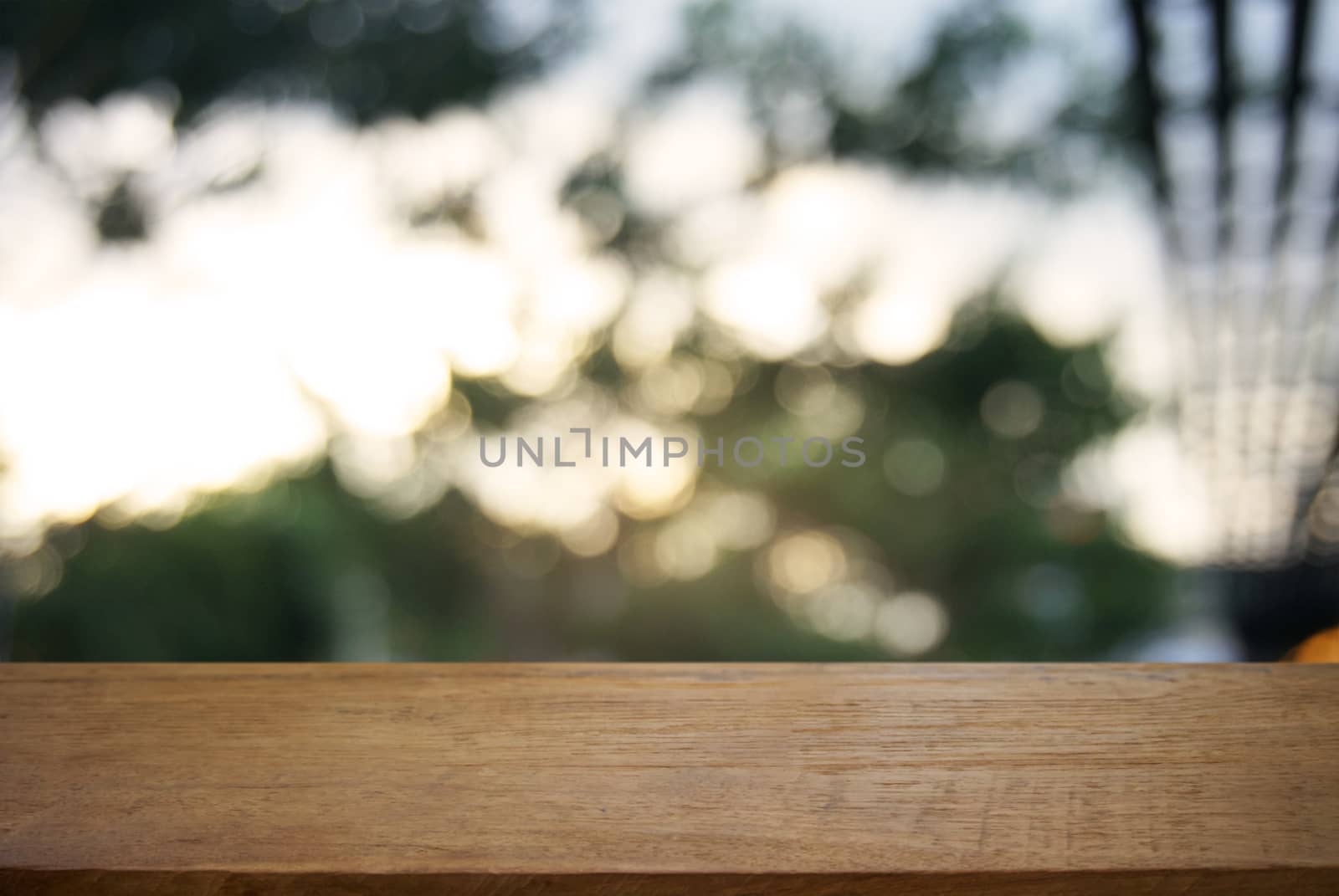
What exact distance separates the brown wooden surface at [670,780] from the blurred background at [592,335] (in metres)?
5.53

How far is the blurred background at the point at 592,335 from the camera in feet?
18.5

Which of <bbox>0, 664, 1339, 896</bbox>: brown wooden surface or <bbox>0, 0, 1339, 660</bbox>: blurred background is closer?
<bbox>0, 664, 1339, 896</bbox>: brown wooden surface

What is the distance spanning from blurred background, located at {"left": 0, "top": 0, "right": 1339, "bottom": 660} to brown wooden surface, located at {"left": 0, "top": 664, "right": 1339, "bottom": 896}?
18.1 feet

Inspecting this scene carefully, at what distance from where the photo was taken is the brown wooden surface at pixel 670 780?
8.7 inches

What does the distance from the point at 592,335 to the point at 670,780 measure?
598 centimetres

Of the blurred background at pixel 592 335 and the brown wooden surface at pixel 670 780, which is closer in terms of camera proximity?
the brown wooden surface at pixel 670 780

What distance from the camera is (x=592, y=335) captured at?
6.16 m

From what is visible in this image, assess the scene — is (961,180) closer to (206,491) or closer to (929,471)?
(929,471)

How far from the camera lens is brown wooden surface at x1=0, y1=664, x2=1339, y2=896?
22 cm

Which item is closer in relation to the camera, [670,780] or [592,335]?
[670,780]

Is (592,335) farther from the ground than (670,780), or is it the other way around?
(670,780)

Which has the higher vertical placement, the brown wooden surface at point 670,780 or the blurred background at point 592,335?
the brown wooden surface at point 670,780

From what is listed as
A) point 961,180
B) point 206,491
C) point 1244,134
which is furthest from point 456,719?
point 961,180

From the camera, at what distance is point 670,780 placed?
0.24 meters
